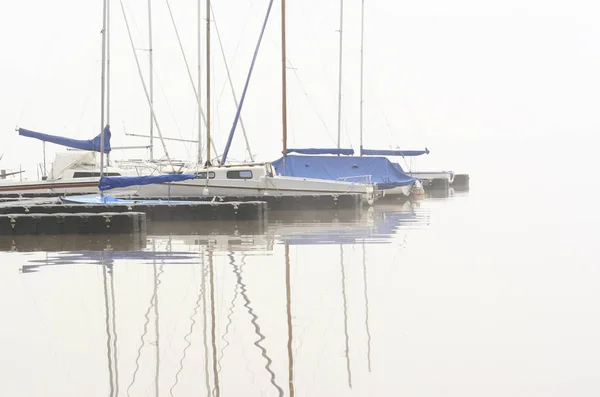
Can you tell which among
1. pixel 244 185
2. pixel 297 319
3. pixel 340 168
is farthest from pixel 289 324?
pixel 340 168

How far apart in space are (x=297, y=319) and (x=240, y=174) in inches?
1065

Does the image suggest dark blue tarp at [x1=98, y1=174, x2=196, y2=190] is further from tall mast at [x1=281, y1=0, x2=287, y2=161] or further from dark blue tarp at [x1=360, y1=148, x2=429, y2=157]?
dark blue tarp at [x1=360, y1=148, x2=429, y2=157]

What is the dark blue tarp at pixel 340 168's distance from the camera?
44281 millimetres

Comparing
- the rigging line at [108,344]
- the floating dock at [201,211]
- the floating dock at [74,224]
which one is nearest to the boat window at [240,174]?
the floating dock at [201,211]

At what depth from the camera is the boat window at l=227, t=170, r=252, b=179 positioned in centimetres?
3853

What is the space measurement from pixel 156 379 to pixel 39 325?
129 inches

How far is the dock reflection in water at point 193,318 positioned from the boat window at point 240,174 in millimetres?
16718

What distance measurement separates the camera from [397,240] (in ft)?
77.7

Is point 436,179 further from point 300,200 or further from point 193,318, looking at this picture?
point 193,318

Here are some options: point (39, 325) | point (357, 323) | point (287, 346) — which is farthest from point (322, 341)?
point (39, 325)

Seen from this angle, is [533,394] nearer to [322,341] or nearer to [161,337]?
[322,341]

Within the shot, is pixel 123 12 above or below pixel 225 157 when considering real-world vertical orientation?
above

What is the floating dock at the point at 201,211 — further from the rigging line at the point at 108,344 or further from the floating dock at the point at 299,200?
the rigging line at the point at 108,344

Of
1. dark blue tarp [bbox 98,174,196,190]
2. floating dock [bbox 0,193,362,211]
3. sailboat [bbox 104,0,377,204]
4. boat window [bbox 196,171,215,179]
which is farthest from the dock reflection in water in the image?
boat window [bbox 196,171,215,179]
